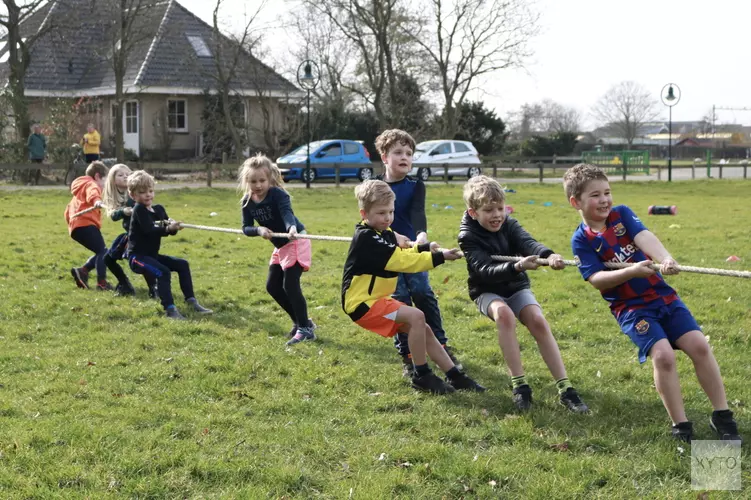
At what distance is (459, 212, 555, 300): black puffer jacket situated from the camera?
563 cm

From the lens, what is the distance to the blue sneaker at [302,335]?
764 centimetres

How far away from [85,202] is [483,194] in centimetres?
653

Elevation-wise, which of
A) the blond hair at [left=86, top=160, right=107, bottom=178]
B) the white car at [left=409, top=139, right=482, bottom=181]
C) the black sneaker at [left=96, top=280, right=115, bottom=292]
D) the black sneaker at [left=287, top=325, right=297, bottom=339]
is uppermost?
the white car at [left=409, top=139, right=482, bottom=181]

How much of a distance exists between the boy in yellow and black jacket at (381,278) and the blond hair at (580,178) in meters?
1.01

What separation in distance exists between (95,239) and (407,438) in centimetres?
657

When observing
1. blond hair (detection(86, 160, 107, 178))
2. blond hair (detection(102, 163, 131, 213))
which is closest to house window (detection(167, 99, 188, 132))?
blond hair (detection(86, 160, 107, 178))

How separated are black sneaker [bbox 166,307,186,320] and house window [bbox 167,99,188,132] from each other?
1312 inches

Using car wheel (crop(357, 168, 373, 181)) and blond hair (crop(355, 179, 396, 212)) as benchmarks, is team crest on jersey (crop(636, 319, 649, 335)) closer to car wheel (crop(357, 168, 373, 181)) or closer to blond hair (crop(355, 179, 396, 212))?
blond hair (crop(355, 179, 396, 212))

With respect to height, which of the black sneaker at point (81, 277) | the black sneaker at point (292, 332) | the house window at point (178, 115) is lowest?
the black sneaker at point (292, 332)

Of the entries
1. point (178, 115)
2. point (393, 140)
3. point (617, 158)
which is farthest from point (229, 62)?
point (393, 140)

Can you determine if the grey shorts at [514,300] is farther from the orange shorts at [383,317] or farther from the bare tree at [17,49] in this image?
the bare tree at [17,49]

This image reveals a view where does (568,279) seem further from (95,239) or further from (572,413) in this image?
(95,239)

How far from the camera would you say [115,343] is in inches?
298

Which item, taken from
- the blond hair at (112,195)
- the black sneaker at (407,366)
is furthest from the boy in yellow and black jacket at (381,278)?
the blond hair at (112,195)
